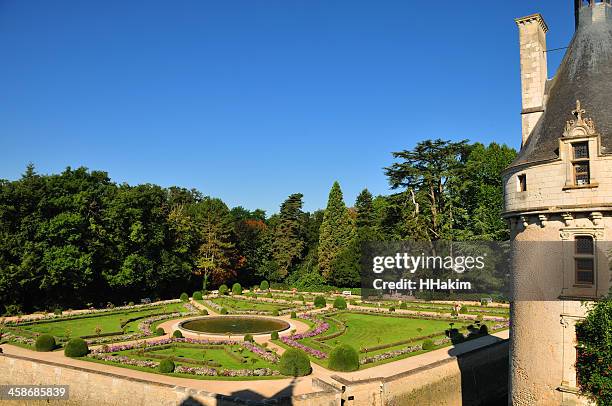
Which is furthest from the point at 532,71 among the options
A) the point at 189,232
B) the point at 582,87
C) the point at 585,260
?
the point at 189,232

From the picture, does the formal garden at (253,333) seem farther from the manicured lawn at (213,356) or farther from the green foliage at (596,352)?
the green foliage at (596,352)

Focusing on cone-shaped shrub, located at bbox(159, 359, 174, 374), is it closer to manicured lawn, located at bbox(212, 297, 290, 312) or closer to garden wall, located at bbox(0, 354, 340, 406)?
garden wall, located at bbox(0, 354, 340, 406)

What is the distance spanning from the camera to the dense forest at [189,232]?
3744 cm

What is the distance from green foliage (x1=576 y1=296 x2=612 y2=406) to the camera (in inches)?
499

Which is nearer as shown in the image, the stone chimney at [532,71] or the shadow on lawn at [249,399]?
the stone chimney at [532,71]

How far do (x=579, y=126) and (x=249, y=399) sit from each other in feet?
44.9

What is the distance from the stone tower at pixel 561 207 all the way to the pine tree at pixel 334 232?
4150 centimetres

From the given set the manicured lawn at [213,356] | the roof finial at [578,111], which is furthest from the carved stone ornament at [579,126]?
the manicured lawn at [213,356]

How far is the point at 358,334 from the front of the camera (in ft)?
98.8

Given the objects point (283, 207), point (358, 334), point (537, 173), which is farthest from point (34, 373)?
point (283, 207)

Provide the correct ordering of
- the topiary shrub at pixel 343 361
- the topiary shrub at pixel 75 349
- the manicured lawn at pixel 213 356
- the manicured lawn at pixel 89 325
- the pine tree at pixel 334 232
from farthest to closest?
the pine tree at pixel 334 232 < the manicured lawn at pixel 89 325 < the topiary shrub at pixel 75 349 < the manicured lawn at pixel 213 356 < the topiary shrub at pixel 343 361

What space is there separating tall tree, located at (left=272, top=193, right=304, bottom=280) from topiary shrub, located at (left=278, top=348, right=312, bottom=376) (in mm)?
39610

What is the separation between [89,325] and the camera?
107 ft

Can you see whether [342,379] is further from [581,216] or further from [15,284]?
[15,284]
